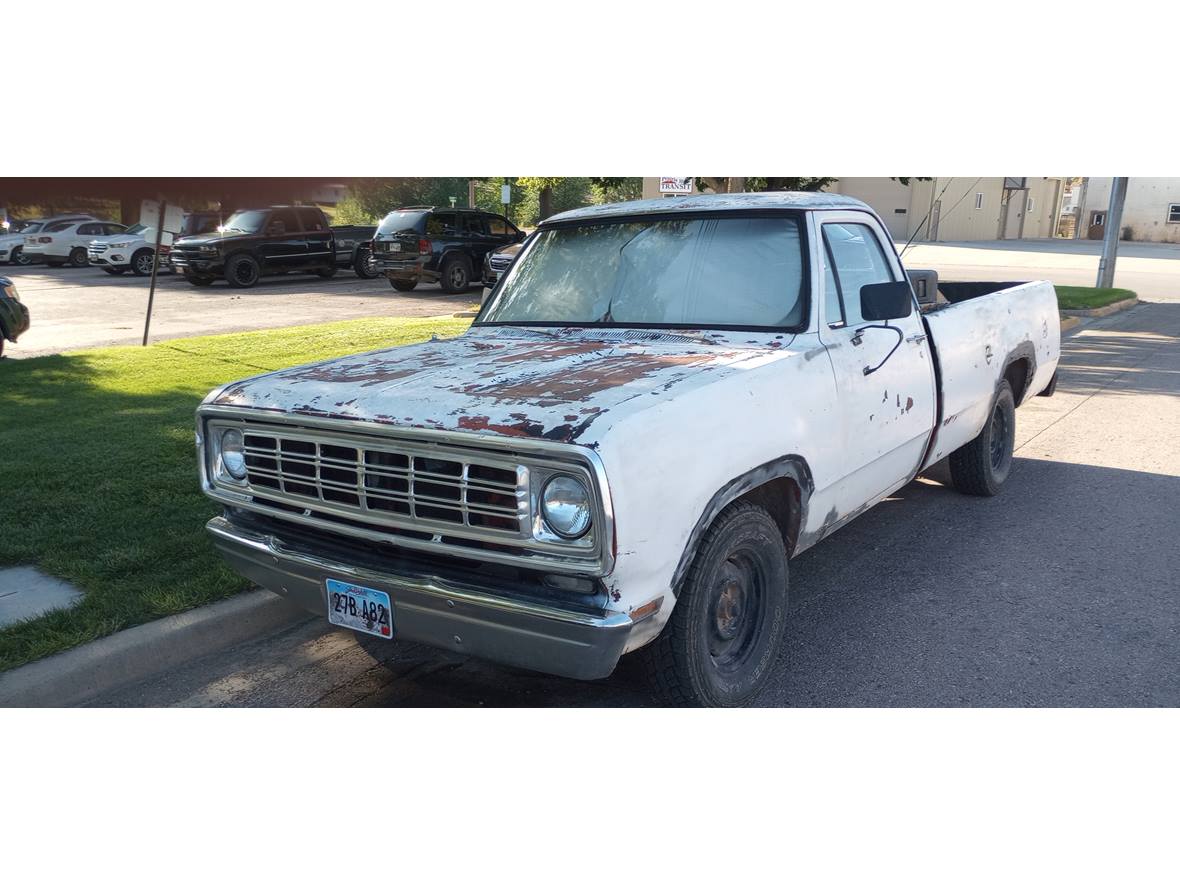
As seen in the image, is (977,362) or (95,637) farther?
(977,362)

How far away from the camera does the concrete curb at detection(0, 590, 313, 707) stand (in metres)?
3.77

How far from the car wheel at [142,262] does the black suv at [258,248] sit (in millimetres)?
3278

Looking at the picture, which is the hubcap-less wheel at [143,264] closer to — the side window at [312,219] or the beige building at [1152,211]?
the side window at [312,219]

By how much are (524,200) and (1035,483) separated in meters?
46.5

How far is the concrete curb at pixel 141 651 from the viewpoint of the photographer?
377 cm

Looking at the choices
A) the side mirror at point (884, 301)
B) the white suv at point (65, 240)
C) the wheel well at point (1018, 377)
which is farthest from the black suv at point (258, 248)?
the side mirror at point (884, 301)

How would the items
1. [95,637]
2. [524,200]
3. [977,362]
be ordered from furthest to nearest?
[524,200]
[977,362]
[95,637]

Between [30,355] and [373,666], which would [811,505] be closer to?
[373,666]

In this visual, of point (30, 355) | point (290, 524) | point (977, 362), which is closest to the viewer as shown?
point (290, 524)

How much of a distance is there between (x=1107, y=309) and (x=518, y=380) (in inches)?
682

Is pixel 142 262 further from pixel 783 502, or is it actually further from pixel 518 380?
pixel 783 502

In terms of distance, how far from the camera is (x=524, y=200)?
167 feet

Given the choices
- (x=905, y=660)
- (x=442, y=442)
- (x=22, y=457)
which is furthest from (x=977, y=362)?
(x=22, y=457)

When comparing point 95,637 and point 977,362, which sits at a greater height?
point 977,362
